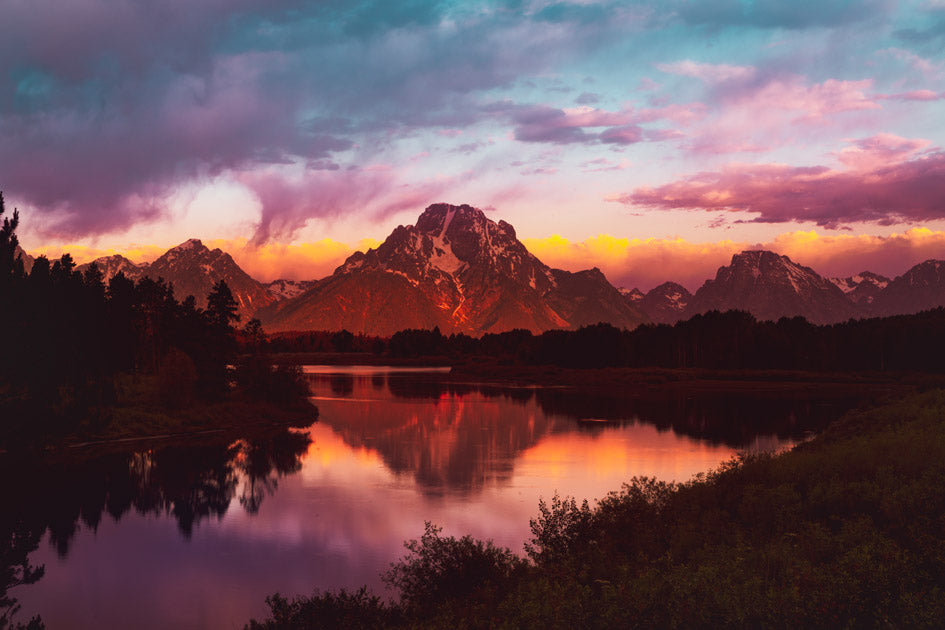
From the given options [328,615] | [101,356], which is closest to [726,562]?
[328,615]

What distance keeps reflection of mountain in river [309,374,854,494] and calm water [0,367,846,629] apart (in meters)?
0.47

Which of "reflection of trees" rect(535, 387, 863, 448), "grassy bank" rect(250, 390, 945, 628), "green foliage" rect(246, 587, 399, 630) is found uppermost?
"grassy bank" rect(250, 390, 945, 628)

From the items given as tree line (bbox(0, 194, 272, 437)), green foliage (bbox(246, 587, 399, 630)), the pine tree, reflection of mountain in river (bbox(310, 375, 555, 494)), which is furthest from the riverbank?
green foliage (bbox(246, 587, 399, 630))

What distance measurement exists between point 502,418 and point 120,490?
167 feet

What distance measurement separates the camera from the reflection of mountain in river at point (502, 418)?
6166 centimetres

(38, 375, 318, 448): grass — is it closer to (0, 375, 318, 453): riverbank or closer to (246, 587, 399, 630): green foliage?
(0, 375, 318, 453): riverbank

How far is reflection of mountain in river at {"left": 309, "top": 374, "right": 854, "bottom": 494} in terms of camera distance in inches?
2427

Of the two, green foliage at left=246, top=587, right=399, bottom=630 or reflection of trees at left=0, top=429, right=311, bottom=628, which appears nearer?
green foliage at left=246, top=587, right=399, bottom=630

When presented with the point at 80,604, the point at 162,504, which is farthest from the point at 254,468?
the point at 80,604

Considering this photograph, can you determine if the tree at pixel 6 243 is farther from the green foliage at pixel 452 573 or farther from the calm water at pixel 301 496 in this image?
the green foliage at pixel 452 573

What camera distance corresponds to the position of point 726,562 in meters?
19.8

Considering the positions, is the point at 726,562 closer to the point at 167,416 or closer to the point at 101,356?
the point at 167,416

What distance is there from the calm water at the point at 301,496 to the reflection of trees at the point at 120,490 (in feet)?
0.63

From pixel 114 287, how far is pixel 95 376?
47.4 m
